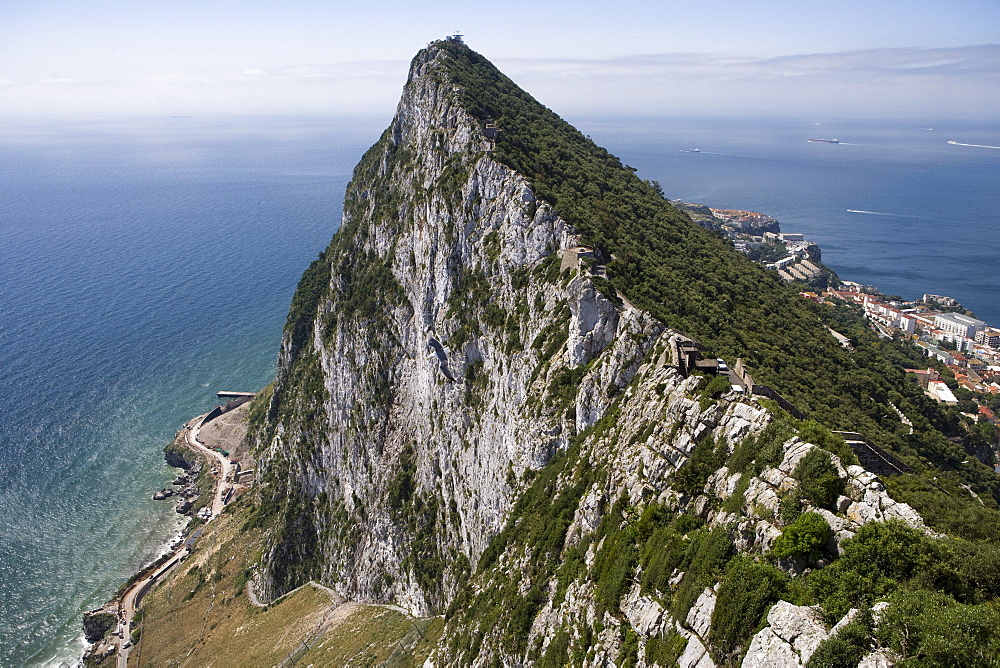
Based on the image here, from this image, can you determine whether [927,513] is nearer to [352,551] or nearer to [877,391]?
[877,391]

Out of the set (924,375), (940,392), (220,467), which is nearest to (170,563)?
(220,467)

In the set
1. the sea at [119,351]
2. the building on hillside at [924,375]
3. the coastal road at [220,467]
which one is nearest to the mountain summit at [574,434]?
the coastal road at [220,467]

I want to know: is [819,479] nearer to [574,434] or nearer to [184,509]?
[574,434]

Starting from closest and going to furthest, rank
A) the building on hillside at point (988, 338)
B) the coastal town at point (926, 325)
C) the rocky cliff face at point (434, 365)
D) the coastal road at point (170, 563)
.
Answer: the rocky cliff face at point (434, 365) < the coastal town at point (926, 325) < the coastal road at point (170, 563) < the building on hillside at point (988, 338)

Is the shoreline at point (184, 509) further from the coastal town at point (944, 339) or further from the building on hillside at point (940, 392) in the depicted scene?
the coastal town at point (944, 339)

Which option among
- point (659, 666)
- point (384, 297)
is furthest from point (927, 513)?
point (384, 297)
